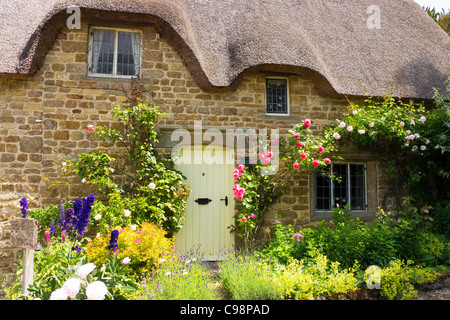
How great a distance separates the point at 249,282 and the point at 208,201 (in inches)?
96.5

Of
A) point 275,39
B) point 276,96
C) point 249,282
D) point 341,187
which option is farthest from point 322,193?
point 249,282

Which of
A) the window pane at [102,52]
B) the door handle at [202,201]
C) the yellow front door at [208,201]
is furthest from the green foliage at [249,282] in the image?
the window pane at [102,52]

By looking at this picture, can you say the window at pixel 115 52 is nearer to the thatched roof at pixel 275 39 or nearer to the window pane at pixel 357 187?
the thatched roof at pixel 275 39

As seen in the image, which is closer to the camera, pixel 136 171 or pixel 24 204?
pixel 24 204

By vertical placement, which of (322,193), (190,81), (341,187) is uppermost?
(190,81)

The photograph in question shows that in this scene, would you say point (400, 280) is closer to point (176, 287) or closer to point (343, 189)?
point (343, 189)

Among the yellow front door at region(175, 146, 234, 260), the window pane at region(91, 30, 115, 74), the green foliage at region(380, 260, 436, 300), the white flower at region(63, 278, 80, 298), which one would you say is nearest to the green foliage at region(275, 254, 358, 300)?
the green foliage at region(380, 260, 436, 300)

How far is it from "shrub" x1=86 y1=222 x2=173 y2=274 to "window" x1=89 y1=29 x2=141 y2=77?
10.3 feet

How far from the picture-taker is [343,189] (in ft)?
22.0

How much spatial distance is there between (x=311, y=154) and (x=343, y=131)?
0.84m

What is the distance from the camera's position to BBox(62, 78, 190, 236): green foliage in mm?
5219

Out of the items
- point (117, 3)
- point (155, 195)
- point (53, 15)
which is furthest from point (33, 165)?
point (117, 3)

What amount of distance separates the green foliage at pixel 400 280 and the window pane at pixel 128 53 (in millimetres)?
5243

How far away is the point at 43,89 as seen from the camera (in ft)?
18.2
